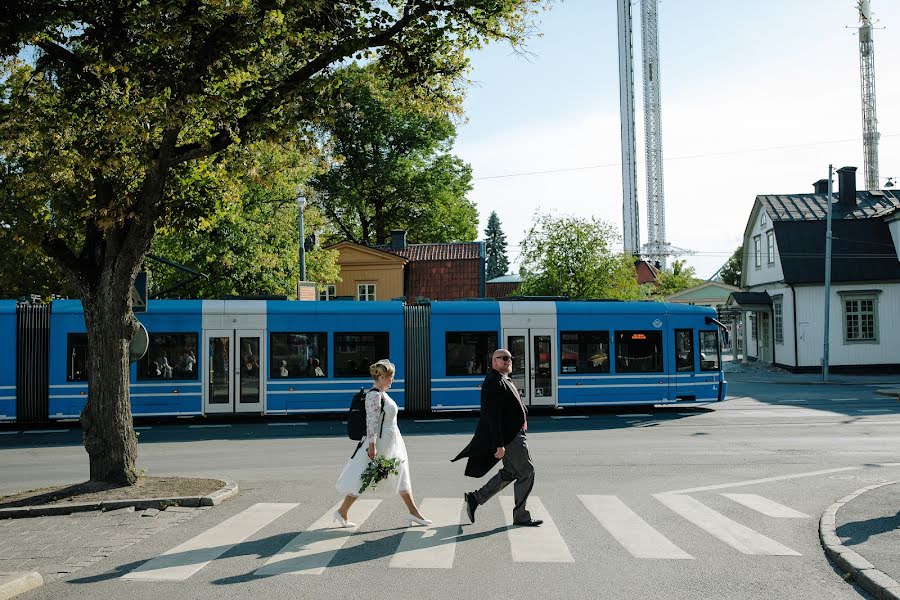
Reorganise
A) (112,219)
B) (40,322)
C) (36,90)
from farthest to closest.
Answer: (40,322)
(36,90)
(112,219)

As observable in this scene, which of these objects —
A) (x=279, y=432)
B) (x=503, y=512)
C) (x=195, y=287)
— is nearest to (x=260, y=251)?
(x=195, y=287)

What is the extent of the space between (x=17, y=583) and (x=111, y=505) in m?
3.45

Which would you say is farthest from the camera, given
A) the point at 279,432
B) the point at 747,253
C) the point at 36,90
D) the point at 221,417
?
the point at 747,253

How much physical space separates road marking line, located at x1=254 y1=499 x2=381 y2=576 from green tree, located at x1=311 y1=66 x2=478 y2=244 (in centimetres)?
4201

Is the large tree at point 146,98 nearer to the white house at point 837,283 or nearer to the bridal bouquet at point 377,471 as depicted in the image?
the bridal bouquet at point 377,471

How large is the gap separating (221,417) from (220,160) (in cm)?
1180

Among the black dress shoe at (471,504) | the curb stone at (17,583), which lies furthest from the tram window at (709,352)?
the curb stone at (17,583)

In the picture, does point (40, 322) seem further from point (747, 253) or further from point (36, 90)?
point (747, 253)

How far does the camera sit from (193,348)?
20.8 m

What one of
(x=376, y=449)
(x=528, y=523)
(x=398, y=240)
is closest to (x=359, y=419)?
(x=376, y=449)

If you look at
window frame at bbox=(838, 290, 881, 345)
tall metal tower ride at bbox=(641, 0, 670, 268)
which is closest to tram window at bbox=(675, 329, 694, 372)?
window frame at bbox=(838, 290, 881, 345)

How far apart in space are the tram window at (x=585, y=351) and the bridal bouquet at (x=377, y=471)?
14.0 meters

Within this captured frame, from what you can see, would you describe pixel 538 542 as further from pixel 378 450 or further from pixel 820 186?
pixel 820 186

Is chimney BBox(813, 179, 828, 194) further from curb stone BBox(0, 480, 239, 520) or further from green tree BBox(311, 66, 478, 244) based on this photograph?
curb stone BBox(0, 480, 239, 520)
